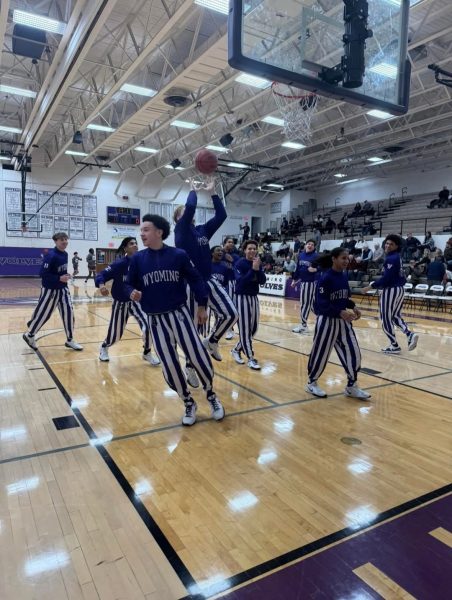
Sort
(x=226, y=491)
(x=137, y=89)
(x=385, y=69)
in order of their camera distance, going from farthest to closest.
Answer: (x=137, y=89), (x=385, y=69), (x=226, y=491)

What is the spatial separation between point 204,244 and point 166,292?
111 cm

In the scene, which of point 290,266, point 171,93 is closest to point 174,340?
point 171,93

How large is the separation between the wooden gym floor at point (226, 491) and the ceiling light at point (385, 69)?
3.61 metres

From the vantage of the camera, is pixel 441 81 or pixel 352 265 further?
pixel 352 265

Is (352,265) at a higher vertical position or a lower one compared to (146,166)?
lower

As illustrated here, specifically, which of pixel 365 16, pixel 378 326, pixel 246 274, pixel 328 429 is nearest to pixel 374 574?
pixel 328 429

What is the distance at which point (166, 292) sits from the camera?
335 cm

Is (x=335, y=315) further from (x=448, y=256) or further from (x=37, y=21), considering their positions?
(x=448, y=256)

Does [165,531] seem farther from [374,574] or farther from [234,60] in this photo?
[234,60]

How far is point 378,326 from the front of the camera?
31.0 feet

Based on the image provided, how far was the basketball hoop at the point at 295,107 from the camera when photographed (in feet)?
28.3

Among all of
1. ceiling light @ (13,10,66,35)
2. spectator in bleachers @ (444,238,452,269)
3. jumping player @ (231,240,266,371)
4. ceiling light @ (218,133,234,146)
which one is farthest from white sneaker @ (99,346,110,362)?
ceiling light @ (218,133,234,146)

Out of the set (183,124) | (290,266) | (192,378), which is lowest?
(192,378)

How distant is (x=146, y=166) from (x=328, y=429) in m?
24.4
